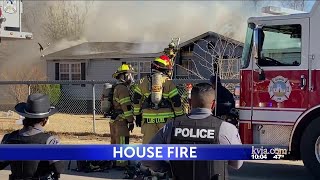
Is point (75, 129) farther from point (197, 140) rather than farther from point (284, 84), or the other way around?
point (197, 140)

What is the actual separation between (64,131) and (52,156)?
1156 centimetres

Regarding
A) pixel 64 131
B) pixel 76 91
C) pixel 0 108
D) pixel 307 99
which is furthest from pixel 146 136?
pixel 76 91

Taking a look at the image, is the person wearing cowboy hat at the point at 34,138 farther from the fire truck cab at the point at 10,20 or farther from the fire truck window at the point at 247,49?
the fire truck cab at the point at 10,20

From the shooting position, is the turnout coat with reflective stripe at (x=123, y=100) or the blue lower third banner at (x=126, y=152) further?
the turnout coat with reflective stripe at (x=123, y=100)

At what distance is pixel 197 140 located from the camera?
3.50m

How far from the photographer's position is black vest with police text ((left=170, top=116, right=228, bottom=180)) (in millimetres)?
3379

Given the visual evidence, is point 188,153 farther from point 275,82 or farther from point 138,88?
point 275,82

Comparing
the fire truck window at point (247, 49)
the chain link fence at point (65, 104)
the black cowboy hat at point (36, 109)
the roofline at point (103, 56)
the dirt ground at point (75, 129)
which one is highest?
the roofline at point (103, 56)

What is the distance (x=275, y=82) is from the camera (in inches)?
319

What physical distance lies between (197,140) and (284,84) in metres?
4.83

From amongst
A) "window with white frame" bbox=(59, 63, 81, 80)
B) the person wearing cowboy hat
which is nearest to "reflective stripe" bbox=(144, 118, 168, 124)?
the person wearing cowboy hat

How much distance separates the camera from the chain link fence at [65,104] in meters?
15.2

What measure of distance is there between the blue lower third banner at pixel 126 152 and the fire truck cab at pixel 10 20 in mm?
9994

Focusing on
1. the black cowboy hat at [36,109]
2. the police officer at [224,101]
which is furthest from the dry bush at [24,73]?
the black cowboy hat at [36,109]
